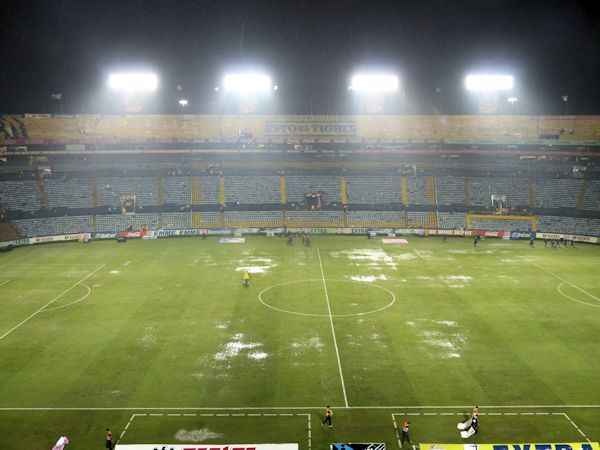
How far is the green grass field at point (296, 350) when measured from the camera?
23.0 meters

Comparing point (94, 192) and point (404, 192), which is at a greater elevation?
point (94, 192)

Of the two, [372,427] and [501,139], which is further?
[501,139]

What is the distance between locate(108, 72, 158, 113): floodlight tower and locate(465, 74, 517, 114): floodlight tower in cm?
4719

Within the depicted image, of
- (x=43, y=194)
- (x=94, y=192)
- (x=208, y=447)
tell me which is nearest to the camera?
(x=208, y=447)

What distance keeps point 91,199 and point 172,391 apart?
176ft

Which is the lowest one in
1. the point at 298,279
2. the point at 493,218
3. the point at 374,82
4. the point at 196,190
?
the point at 298,279

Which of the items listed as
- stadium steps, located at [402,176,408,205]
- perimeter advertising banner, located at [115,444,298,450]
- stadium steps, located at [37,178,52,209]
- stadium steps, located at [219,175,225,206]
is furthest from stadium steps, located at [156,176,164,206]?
perimeter advertising banner, located at [115,444,298,450]

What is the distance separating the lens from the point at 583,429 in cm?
2212

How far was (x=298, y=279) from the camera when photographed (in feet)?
152

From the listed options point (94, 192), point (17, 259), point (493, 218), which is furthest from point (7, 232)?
point (493, 218)

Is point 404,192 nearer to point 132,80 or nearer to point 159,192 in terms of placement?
point 159,192

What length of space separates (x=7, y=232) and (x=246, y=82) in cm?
3796

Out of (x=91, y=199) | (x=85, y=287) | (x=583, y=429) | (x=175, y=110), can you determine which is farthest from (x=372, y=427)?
(x=175, y=110)

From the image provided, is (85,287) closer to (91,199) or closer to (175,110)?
(91,199)
